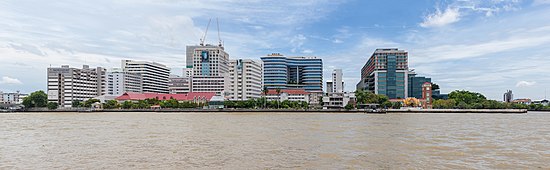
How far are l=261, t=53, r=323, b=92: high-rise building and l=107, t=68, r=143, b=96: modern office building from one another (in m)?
43.1

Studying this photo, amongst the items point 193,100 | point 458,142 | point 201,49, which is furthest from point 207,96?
point 458,142

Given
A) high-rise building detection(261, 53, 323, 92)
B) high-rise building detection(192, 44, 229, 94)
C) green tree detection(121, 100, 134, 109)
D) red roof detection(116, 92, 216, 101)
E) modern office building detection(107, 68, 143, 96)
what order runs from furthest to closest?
1. high-rise building detection(192, 44, 229, 94)
2. high-rise building detection(261, 53, 323, 92)
3. modern office building detection(107, 68, 143, 96)
4. red roof detection(116, 92, 216, 101)
5. green tree detection(121, 100, 134, 109)

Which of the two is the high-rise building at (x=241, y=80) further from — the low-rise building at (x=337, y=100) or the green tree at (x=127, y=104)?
the green tree at (x=127, y=104)

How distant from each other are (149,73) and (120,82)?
1319 centimetres

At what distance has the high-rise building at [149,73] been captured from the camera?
5787 inches

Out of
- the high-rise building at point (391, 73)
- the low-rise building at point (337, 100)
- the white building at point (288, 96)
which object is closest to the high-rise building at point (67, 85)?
the white building at point (288, 96)

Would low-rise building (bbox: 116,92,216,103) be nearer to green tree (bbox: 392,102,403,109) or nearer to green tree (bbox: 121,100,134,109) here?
green tree (bbox: 121,100,134,109)

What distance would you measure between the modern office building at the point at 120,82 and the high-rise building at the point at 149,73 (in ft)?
7.49

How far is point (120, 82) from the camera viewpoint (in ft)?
454

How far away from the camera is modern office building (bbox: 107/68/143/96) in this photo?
452 feet

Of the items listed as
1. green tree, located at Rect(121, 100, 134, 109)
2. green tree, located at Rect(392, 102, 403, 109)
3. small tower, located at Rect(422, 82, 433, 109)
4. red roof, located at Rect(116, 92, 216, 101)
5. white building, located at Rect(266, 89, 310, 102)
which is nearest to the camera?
green tree, located at Rect(392, 102, 403, 109)

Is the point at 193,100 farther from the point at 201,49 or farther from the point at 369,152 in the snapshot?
the point at 369,152

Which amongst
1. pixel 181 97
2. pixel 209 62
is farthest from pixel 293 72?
pixel 181 97

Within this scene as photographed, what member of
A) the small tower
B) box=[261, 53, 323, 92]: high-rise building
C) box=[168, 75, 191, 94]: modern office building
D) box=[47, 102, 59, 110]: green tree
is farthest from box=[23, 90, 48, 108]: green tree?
the small tower
